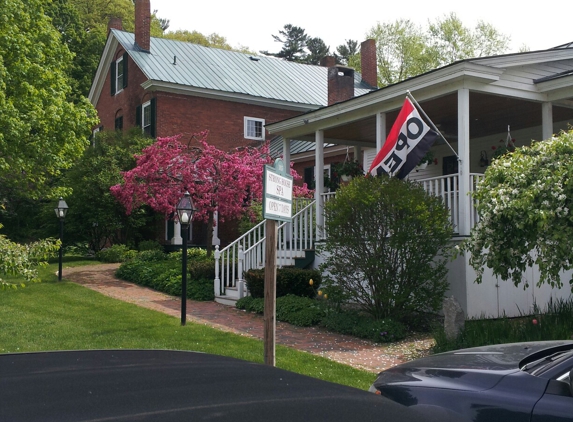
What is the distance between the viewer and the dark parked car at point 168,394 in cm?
172

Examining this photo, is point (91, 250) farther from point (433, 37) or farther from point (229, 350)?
point (433, 37)

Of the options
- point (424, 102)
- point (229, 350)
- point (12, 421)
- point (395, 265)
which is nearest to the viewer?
point (12, 421)

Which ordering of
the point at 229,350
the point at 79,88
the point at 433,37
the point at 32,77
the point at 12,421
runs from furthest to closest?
the point at 433,37 → the point at 79,88 → the point at 32,77 → the point at 229,350 → the point at 12,421

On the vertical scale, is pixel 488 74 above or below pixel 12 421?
above

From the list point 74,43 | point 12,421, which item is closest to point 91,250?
point 74,43

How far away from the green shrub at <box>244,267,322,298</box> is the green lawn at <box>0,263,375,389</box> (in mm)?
2189

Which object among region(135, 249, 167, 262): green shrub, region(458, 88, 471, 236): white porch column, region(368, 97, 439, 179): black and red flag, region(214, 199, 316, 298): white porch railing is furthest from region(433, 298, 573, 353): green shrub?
region(135, 249, 167, 262): green shrub

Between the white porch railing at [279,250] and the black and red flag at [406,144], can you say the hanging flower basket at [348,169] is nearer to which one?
the white porch railing at [279,250]

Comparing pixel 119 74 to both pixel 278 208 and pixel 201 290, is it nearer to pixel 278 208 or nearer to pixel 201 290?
pixel 201 290

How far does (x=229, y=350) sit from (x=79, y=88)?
31.6 meters

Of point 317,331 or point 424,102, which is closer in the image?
point 317,331

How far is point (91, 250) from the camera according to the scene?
81.4 ft

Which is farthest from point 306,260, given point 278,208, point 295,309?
point 278,208

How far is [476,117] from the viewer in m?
13.8
